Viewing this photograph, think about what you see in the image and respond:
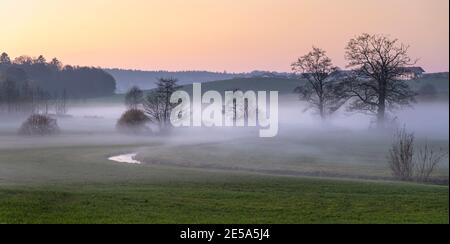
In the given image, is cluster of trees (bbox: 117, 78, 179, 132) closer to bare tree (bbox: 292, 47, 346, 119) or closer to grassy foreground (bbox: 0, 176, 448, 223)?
bare tree (bbox: 292, 47, 346, 119)

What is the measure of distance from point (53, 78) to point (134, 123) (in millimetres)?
73323

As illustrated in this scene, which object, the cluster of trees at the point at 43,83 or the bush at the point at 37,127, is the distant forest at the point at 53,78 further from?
the bush at the point at 37,127

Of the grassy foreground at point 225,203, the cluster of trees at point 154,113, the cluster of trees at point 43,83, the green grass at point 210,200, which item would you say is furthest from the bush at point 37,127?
the grassy foreground at point 225,203

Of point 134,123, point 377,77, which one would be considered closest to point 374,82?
point 377,77

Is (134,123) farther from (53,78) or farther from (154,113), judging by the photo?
(53,78)

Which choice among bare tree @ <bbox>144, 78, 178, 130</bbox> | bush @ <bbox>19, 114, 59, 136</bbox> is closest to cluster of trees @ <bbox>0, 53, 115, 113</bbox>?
bare tree @ <bbox>144, 78, 178, 130</bbox>

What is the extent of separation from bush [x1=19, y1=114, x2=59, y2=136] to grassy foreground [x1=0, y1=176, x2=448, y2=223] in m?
56.4

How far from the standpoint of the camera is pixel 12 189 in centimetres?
2359

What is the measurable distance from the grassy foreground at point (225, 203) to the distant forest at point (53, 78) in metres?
91.8

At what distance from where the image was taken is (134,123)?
85.9 m

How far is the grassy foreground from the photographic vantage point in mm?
18156

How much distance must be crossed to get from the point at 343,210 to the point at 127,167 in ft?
67.6

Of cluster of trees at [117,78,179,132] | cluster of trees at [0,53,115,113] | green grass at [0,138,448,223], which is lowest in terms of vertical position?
green grass at [0,138,448,223]
